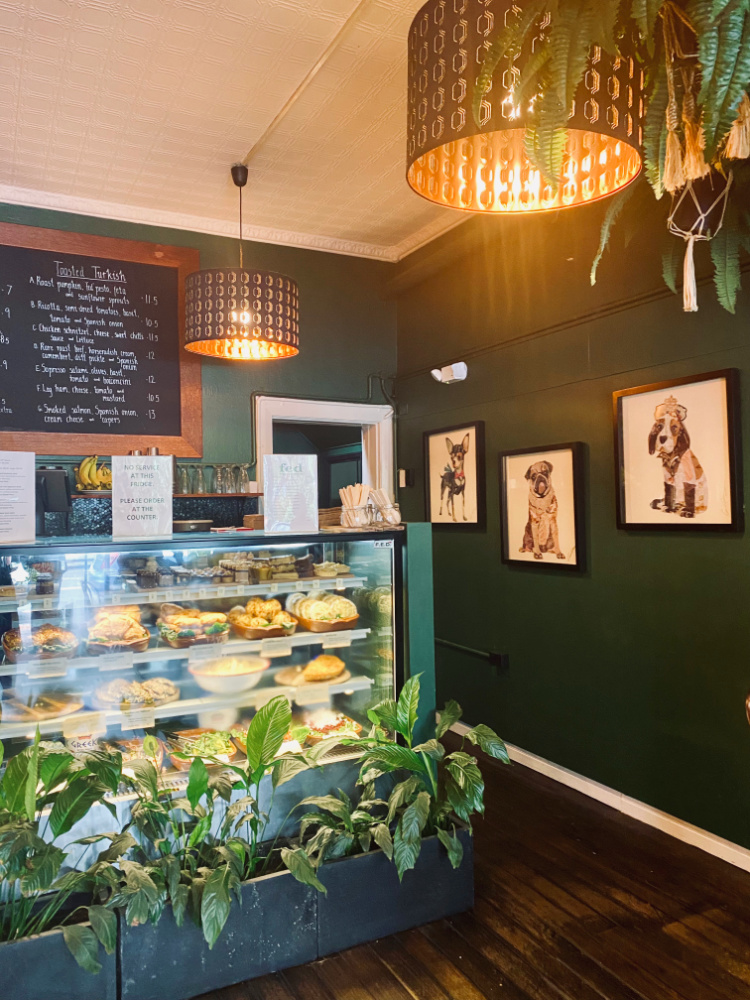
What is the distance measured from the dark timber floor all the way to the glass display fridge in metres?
0.68

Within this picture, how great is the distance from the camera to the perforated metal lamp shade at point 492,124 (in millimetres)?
1454

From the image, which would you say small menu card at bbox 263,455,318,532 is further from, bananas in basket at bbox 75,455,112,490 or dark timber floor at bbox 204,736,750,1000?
bananas in basket at bbox 75,455,112,490

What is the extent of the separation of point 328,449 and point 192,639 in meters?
5.06

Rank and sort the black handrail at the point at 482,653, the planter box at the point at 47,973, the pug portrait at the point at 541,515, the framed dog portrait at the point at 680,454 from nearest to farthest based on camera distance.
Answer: the planter box at the point at 47,973 < the framed dog portrait at the point at 680,454 < the pug portrait at the point at 541,515 < the black handrail at the point at 482,653

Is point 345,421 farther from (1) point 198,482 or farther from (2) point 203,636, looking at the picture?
(2) point 203,636

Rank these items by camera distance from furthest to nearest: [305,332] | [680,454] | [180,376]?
1. [305,332]
2. [180,376]
3. [680,454]

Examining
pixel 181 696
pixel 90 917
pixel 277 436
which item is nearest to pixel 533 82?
pixel 181 696

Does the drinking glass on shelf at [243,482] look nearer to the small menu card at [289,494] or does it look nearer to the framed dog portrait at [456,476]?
the framed dog portrait at [456,476]

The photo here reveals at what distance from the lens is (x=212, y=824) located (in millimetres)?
2297

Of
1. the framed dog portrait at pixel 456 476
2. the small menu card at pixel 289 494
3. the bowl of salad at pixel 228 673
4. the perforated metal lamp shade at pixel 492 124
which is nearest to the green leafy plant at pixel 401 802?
the bowl of salad at pixel 228 673

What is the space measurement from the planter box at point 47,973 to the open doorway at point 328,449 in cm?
516

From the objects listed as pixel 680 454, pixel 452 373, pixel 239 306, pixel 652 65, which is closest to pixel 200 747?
pixel 239 306

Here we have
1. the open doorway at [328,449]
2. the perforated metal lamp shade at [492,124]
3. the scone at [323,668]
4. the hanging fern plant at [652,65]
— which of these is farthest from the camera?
the open doorway at [328,449]

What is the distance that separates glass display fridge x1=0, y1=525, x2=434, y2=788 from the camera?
7.08 feet
